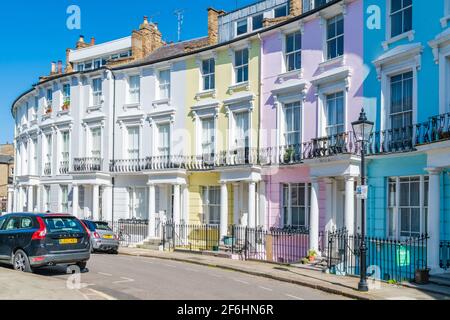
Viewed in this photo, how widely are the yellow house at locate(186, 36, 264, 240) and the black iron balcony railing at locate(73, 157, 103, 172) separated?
6.58 metres

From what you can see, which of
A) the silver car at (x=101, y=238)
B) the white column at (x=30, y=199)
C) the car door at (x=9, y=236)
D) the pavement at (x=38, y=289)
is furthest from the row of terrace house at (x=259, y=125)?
the car door at (x=9, y=236)

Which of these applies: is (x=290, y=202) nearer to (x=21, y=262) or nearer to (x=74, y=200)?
(x=21, y=262)

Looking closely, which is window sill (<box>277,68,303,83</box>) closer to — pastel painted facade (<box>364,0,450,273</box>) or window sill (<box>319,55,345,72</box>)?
window sill (<box>319,55,345,72</box>)

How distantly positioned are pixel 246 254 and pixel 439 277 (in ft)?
28.7

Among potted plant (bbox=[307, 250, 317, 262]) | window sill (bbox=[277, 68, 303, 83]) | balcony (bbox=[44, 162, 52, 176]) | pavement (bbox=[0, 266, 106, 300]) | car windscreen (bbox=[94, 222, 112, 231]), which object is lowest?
potted plant (bbox=[307, 250, 317, 262])

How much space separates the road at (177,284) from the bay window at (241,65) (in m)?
10.0

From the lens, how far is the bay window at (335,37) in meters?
19.9

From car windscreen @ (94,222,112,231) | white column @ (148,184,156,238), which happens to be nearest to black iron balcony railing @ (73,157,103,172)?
white column @ (148,184,156,238)

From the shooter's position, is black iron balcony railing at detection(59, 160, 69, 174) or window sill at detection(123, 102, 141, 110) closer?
window sill at detection(123, 102, 141, 110)

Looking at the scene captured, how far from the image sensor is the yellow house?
23.3 meters

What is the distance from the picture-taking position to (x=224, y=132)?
81.1 feet

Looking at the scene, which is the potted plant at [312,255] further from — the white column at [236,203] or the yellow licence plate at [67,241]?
the yellow licence plate at [67,241]

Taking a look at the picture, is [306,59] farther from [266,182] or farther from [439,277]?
[439,277]
